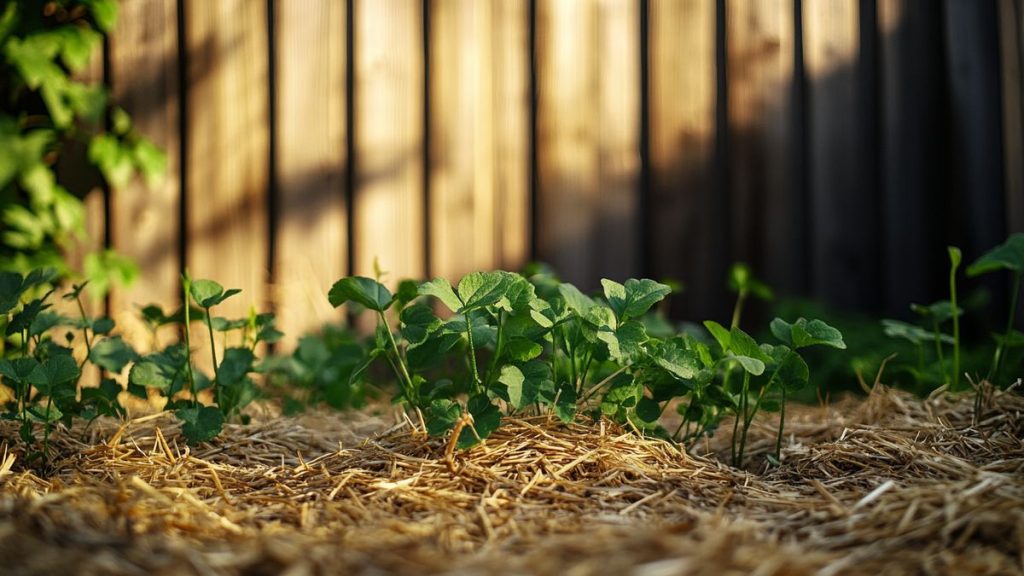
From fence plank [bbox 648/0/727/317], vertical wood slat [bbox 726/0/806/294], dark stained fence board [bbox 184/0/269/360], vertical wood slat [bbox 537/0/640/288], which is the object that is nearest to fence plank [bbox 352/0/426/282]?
dark stained fence board [bbox 184/0/269/360]

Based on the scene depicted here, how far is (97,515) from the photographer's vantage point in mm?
926

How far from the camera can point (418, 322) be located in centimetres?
125

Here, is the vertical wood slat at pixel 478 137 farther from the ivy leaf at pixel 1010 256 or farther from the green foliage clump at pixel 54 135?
the ivy leaf at pixel 1010 256

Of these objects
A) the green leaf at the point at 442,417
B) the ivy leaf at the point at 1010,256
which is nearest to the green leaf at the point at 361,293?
the green leaf at the point at 442,417

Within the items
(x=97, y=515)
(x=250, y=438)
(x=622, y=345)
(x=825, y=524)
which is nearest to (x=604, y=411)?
(x=622, y=345)

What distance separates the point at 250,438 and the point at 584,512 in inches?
25.5

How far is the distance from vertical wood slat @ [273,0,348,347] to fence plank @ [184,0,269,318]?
2.5 inches

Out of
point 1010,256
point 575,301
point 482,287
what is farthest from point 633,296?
point 1010,256

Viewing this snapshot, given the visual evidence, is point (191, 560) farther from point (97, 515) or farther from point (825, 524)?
point (825, 524)

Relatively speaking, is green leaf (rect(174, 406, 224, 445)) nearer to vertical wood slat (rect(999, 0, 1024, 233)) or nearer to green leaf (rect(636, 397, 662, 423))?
green leaf (rect(636, 397, 662, 423))

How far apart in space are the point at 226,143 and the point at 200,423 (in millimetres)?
1393

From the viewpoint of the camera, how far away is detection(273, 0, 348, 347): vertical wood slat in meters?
2.47

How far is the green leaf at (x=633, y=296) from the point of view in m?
1.26

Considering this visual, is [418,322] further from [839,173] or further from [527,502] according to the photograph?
[839,173]
